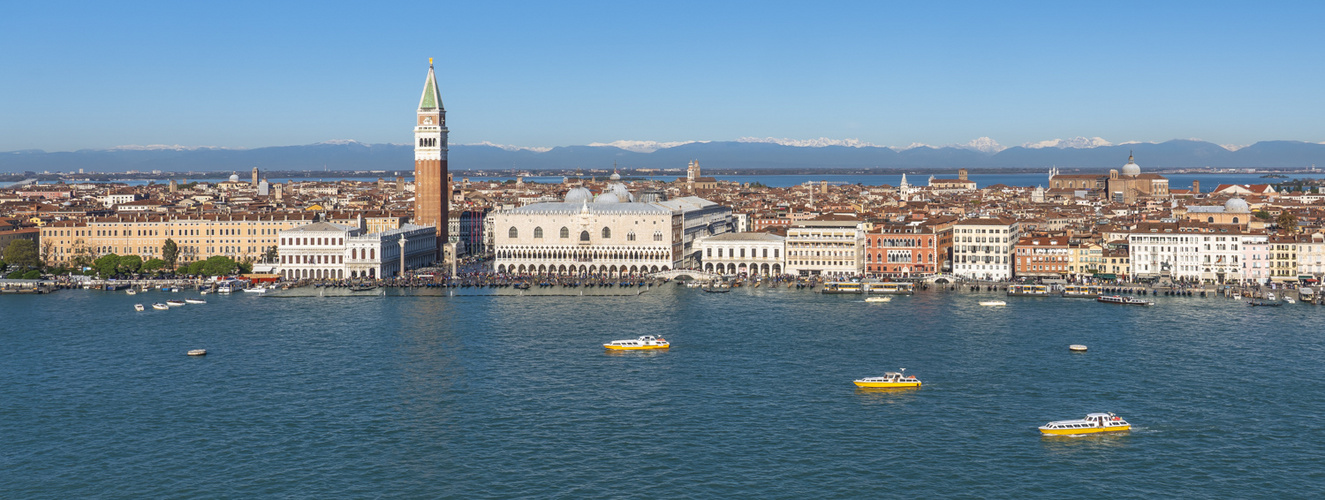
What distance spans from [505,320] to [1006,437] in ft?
51.6

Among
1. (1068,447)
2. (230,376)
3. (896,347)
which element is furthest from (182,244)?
(1068,447)

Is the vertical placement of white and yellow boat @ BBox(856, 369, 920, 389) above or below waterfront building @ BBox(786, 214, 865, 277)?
below

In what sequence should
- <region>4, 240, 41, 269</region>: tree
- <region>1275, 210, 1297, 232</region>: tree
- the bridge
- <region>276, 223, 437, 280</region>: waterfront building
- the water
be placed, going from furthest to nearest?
<region>1275, 210, 1297, 232</region>: tree
<region>4, 240, 41, 269</region>: tree
<region>276, 223, 437, 280</region>: waterfront building
the bridge
the water

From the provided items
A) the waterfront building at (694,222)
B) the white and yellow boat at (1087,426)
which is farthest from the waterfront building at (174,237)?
the white and yellow boat at (1087,426)

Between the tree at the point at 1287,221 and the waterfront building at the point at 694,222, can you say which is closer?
the waterfront building at the point at 694,222

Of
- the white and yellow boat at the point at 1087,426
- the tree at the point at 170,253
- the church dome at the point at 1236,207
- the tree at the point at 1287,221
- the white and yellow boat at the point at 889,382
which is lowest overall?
the white and yellow boat at the point at 1087,426

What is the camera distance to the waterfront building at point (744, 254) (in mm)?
43906

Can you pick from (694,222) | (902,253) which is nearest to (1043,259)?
(902,253)

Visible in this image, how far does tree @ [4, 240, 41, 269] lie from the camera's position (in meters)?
44.5

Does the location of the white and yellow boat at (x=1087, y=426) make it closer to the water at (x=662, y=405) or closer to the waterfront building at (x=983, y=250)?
the water at (x=662, y=405)

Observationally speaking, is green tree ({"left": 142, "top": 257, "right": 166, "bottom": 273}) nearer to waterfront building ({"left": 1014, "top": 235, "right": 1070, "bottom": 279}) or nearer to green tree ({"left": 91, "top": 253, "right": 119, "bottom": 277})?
green tree ({"left": 91, "top": 253, "right": 119, "bottom": 277})

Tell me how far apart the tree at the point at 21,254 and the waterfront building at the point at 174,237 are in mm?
1759

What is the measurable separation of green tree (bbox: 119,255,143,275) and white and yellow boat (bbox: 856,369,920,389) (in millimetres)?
28664

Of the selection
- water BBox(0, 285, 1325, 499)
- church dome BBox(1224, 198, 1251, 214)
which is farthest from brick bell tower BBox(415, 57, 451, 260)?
church dome BBox(1224, 198, 1251, 214)
